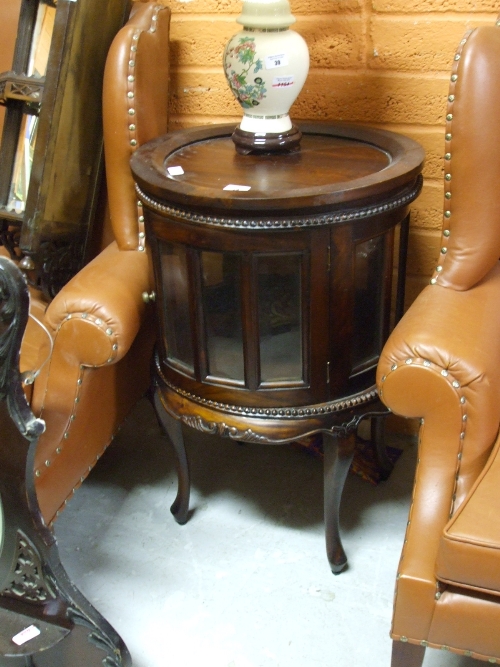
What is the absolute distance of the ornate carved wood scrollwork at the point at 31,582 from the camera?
1060mm

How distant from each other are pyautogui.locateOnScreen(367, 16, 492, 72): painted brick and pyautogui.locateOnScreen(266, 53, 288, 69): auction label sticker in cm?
35

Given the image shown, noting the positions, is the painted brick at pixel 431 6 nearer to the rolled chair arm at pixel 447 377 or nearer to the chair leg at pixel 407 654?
the rolled chair arm at pixel 447 377

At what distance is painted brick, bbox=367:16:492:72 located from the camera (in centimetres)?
146

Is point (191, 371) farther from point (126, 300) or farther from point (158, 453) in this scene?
point (158, 453)

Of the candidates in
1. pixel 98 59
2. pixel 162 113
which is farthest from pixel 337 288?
pixel 98 59

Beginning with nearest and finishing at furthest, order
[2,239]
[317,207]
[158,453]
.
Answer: [317,207], [2,239], [158,453]

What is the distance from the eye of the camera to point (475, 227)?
1.26 metres

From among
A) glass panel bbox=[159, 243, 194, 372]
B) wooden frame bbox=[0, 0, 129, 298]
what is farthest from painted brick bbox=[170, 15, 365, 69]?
glass panel bbox=[159, 243, 194, 372]

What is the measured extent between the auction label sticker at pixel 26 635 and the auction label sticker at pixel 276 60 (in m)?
1.05

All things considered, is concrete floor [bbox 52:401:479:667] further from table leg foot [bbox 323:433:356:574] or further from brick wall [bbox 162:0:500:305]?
brick wall [bbox 162:0:500:305]

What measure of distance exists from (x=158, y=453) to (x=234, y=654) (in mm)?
641

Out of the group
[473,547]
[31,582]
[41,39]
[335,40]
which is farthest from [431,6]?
[31,582]

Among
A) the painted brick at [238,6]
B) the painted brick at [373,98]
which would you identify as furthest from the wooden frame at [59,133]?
the painted brick at [373,98]

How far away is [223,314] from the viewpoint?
128 centimetres
